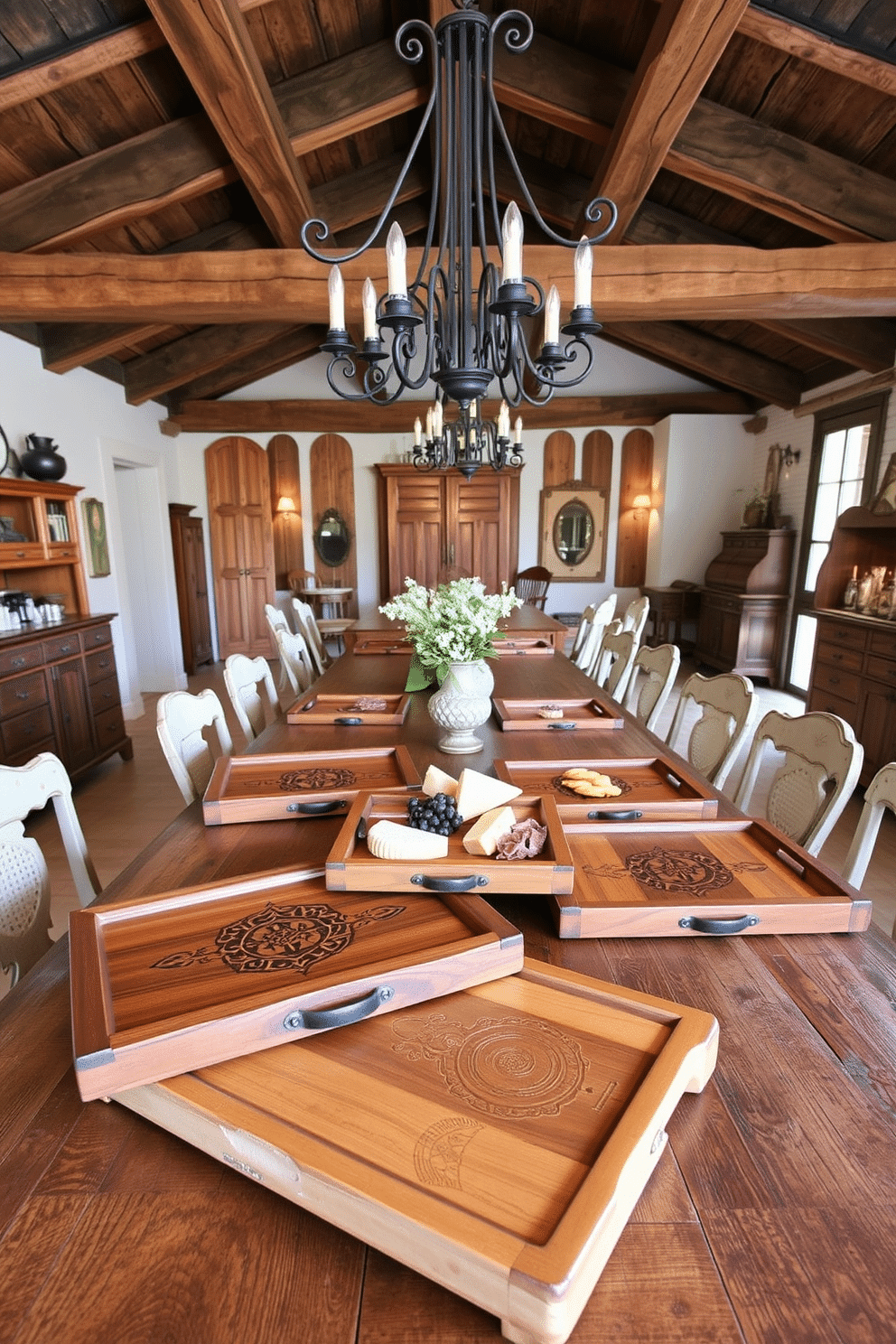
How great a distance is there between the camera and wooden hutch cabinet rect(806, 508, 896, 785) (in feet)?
11.8

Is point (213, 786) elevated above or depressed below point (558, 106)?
below

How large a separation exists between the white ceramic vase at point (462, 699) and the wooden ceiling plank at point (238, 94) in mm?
2753

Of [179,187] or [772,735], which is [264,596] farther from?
[772,735]

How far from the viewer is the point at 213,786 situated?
1.57 m

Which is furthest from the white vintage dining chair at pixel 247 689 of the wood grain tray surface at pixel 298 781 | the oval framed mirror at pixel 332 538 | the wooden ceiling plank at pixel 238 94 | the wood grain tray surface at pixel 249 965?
the oval framed mirror at pixel 332 538

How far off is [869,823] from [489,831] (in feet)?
3.02

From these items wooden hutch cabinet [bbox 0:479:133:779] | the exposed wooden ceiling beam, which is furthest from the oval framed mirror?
wooden hutch cabinet [bbox 0:479:133:779]

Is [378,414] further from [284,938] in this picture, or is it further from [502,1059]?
[502,1059]

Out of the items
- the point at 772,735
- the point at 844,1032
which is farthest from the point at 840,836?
the point at 844,1032

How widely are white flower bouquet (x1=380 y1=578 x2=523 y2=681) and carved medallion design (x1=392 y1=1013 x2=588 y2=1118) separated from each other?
1.15m

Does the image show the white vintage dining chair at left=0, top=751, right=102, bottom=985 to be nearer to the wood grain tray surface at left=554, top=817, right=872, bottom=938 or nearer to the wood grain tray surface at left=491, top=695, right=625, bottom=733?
the wood grain tray surface at left=554, top=817, right=872, bottom=938

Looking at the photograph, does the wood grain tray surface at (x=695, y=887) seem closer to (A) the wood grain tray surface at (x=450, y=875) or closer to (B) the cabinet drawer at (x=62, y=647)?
(A) the wood grain tray surface at (x=450, y=875)

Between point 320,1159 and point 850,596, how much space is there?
4.96 m

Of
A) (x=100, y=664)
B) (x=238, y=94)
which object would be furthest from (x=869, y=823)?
(x=100, y=664)
